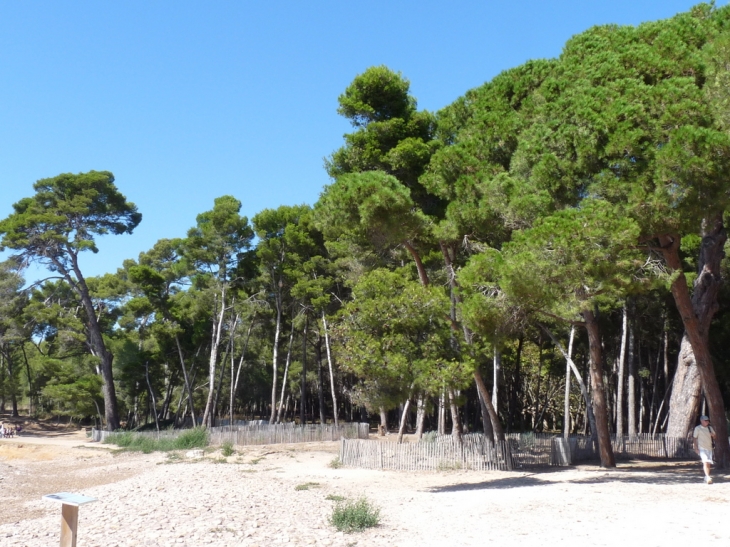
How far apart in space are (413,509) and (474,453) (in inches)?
242

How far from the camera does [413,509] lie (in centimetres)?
1017

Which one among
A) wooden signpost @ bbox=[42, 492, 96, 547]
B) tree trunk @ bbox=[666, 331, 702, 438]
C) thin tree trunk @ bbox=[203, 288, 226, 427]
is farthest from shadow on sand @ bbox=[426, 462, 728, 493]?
thin tree trunk @ bbox=[203, 288, 226, 427]

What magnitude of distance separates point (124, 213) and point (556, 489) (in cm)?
3331

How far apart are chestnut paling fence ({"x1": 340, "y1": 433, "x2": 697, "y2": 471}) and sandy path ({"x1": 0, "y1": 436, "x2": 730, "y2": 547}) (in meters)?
0.69

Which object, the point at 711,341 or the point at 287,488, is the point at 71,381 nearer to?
the point at 287,488

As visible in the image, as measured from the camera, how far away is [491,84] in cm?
1602

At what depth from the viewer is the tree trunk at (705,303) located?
510 inches

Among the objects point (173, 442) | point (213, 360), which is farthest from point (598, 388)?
point (213, 360)

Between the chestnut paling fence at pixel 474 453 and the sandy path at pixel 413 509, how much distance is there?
0.69 metres

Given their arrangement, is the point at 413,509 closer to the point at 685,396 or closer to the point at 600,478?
the point at 600,478

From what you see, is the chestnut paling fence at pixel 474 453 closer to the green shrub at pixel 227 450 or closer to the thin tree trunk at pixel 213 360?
the green shrub at pixel 227 450

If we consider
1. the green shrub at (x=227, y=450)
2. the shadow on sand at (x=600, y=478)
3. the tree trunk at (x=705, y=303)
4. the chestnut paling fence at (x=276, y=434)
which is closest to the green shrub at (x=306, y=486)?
the shadow on sand at (x=600, y=478)

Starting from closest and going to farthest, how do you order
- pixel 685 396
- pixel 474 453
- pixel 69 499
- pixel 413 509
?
1. pixel 69 499
2. pixel 413 509
3. pixel 474 453
4. pixel 685 396

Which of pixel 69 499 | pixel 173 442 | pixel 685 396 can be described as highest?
pixel 685 396
